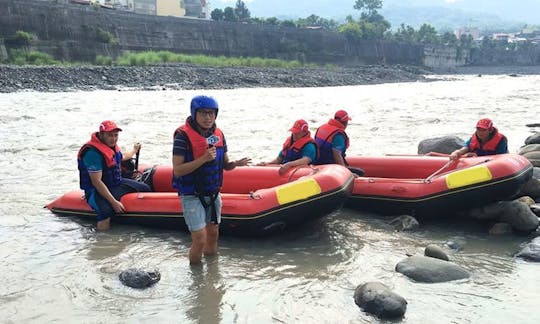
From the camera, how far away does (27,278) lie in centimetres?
383

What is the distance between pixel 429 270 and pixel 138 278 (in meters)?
2.06

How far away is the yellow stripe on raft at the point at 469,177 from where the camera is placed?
4852 millimetres

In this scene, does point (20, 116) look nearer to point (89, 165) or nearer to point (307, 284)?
point (89, 165)

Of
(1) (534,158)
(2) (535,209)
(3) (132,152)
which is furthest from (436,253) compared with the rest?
(1) (534,158)

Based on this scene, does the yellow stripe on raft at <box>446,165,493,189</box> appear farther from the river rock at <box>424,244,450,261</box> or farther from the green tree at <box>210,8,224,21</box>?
the green tree at <box>210,8,224,21</box>

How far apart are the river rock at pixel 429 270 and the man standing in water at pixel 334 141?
1829 millimetres

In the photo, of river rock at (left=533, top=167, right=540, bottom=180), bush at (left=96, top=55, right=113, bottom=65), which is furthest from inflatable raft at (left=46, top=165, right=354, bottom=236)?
bush at (left=96, top=55, right=113, bottom=65)

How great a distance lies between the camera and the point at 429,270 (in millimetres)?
3799

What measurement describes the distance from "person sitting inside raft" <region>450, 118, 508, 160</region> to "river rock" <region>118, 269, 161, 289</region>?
11.1ft

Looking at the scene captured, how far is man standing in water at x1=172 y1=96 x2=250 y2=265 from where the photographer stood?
3.50 meters

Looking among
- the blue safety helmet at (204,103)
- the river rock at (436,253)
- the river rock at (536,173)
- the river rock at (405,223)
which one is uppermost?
the blue safety helmet at (204,103)

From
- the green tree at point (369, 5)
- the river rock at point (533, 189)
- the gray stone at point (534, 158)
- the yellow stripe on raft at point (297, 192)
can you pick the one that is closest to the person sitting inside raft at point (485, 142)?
the river rock at point (533, 189)

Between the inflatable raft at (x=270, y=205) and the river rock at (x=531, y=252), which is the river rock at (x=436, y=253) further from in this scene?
the inflatable raft at (x=270, y=205)

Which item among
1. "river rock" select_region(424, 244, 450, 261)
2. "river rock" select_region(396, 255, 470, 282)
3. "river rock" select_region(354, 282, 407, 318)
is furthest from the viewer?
"river rock" select_region(424, 244, 450, 261)
